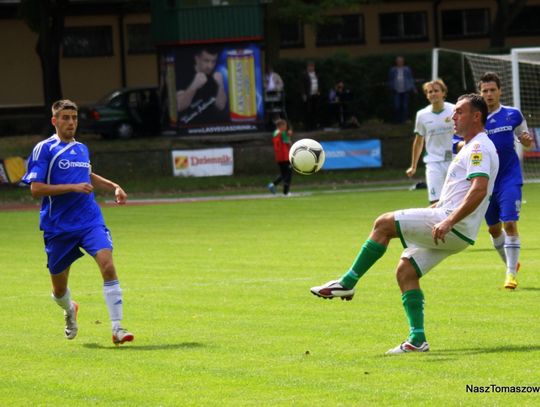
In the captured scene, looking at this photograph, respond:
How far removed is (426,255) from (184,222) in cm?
1510

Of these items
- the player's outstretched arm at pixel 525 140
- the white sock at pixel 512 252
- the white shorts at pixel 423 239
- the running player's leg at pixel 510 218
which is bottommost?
the white sock at pixel 512 252

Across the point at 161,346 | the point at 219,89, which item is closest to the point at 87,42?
the point at 219,89

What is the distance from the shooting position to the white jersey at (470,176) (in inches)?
369

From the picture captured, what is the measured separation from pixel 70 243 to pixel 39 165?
2.39 ft

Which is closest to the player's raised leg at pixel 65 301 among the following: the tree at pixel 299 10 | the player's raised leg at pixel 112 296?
the player's raised leg at pixel 112 296

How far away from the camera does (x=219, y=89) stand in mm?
38781

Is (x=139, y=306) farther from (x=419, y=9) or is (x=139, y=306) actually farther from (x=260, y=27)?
(x=419, y=9)

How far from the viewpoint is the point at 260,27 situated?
127 ft

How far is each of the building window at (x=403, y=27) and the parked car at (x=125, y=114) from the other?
1547cm

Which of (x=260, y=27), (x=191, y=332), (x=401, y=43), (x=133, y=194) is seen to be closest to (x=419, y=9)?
(x=401, y=43)

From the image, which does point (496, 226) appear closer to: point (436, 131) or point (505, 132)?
point (505, 132)

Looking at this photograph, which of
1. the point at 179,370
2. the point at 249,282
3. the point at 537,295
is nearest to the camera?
the point at 179,370

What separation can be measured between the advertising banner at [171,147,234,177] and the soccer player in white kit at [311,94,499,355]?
→ 87.0 feet

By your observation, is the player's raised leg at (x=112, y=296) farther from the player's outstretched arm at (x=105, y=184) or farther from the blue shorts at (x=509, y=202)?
the blue shorts at (x=509, y=202)
